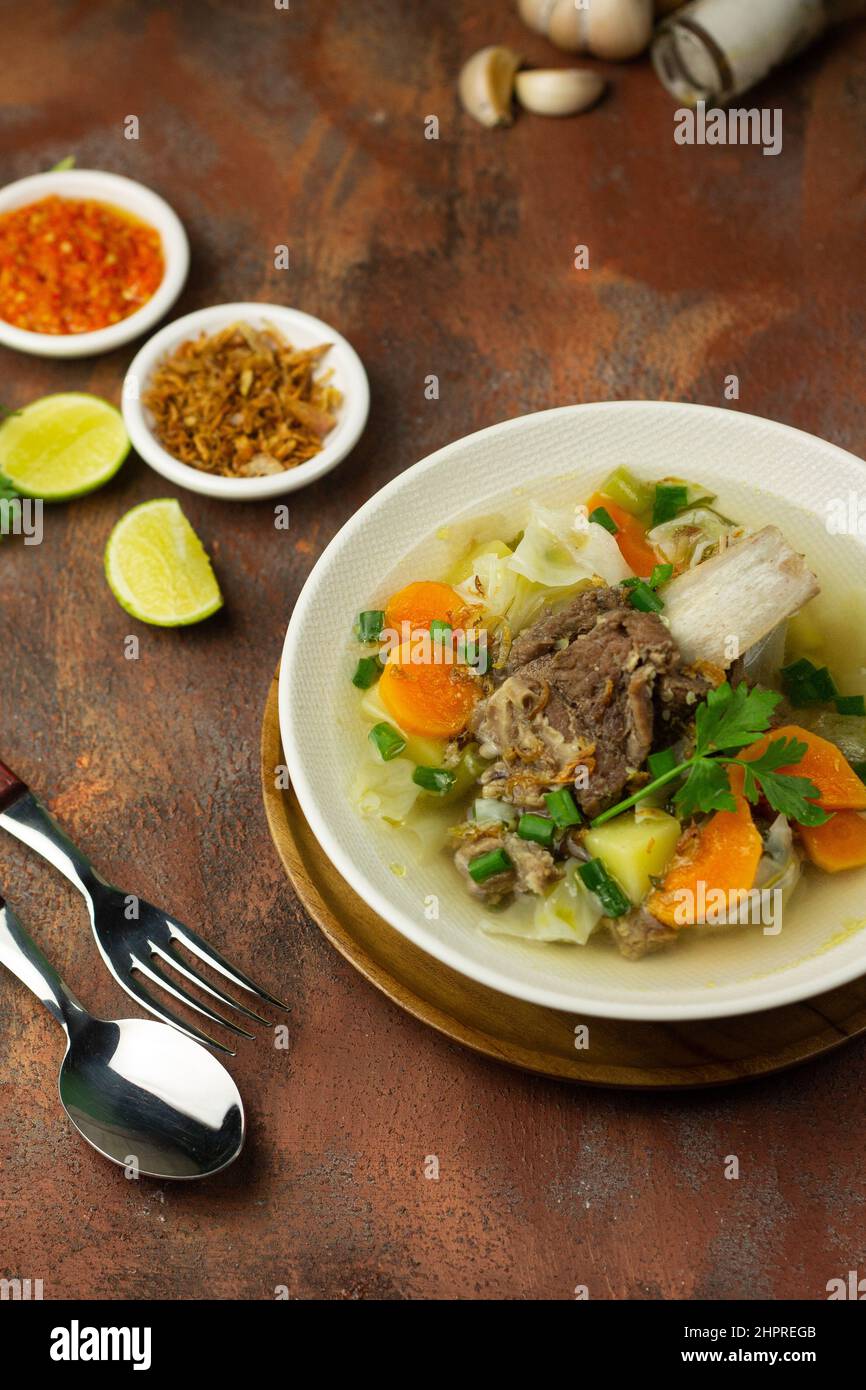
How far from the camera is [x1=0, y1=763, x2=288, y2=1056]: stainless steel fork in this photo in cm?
295

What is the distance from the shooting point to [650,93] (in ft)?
15.0

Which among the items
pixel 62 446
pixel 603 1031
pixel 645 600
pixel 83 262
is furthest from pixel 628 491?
pixel 83 262

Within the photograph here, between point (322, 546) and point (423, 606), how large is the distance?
0.84 m

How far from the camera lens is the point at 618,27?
14.6 feet

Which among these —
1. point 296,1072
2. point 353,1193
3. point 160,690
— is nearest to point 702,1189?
point 353,1193

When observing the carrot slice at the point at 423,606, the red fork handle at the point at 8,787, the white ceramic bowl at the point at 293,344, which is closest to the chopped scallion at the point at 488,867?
the carrot slice at the point at 423,606

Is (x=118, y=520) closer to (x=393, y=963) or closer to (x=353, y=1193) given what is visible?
(x=393, y=963)

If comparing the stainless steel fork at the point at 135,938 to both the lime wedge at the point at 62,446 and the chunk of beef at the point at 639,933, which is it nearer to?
the chunk of beef at the point at 639,933

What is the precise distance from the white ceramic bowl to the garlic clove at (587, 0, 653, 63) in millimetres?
1621

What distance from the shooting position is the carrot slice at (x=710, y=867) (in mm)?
2598

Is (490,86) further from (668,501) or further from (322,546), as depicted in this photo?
(668,501)

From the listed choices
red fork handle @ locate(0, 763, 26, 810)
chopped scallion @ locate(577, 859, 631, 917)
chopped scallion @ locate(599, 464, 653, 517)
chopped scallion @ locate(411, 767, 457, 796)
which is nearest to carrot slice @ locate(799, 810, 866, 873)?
chopped scallion @ locate(577, 859, 631, 917)

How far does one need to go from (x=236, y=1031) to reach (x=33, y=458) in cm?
191

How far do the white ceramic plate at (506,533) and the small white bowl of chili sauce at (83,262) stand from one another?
1523mm
